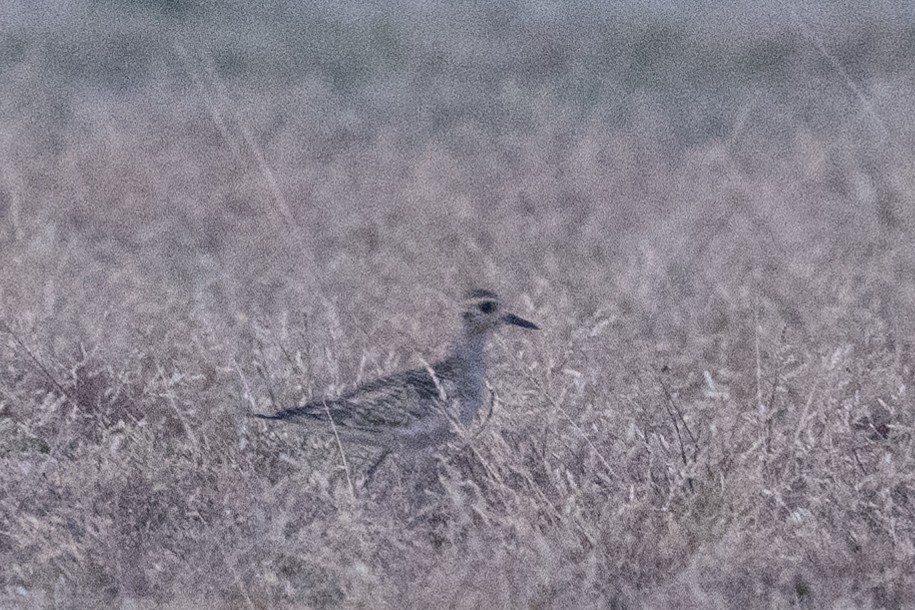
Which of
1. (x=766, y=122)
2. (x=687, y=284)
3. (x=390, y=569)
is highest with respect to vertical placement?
(x=766, y=122)

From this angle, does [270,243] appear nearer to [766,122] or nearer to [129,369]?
[129,369]

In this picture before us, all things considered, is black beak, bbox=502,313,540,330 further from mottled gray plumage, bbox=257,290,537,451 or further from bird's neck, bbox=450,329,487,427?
mottled gray plumage, bbox=257,290,537,451

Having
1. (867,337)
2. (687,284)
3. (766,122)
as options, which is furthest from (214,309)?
(766,122)

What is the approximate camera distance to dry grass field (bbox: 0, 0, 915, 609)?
182 inches

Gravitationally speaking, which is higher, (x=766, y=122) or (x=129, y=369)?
(x=766, y=122)

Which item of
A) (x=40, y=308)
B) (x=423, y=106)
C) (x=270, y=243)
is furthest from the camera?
(x=423, y=106)

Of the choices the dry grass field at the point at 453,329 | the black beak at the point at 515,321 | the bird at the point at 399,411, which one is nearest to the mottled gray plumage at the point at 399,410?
the bird at the point at 399,411

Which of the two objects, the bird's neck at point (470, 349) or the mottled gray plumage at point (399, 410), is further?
the bird's neck at point (470, 349)

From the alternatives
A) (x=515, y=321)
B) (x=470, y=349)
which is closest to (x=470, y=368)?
(x=470, y=349)

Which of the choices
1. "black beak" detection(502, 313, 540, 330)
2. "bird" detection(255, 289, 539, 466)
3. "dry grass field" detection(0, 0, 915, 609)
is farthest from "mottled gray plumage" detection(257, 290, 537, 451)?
"black beak" detection(502, 313, 540, 330)

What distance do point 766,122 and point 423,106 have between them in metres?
3.08

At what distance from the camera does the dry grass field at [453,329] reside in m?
4.63

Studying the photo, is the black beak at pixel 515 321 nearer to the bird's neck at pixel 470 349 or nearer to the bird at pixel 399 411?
the bird's neck at pixel 470 349

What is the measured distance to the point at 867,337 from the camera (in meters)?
6.23
